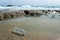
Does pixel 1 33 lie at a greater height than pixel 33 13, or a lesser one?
greater

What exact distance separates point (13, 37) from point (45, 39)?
1.58m

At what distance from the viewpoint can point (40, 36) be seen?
786cm

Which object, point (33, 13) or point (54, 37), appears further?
point (33, 13)

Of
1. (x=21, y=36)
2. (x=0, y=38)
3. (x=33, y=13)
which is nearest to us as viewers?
(x=0, y=38)

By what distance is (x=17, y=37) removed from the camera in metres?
7.62

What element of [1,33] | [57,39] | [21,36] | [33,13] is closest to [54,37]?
[57,39]

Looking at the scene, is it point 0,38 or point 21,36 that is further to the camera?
point 21,36

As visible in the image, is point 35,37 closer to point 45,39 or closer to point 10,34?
point 45,39

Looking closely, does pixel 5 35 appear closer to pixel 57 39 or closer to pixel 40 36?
pixel 40 36

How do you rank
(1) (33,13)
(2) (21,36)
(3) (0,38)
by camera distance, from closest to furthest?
(3) (0,38)
(2) (21,36)
(1) (33,13)

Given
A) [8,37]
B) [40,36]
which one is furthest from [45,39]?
[8,37]

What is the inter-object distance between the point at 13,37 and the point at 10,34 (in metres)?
0.58

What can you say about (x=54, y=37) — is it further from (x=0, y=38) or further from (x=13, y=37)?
(x=0, y=38)

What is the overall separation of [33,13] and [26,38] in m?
10.5
